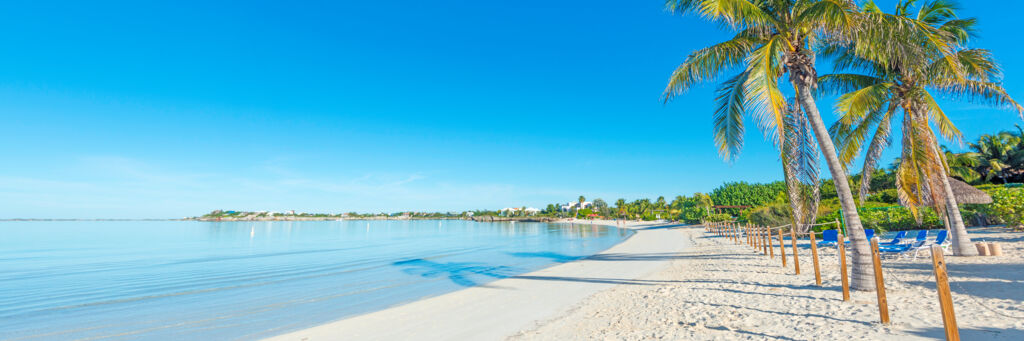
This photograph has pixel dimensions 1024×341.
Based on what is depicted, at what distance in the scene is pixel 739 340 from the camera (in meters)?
4.99

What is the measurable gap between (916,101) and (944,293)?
8.60 meters

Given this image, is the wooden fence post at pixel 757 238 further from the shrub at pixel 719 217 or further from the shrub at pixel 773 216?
the shrub at pixel 719 217

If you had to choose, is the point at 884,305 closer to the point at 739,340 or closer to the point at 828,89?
the point at 739,340

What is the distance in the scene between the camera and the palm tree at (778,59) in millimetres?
6645

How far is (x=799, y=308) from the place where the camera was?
6234mm

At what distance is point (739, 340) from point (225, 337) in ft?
28.1

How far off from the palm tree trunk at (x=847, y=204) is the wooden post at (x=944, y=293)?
3647 mm

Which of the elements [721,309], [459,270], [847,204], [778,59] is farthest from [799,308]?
[459,270]

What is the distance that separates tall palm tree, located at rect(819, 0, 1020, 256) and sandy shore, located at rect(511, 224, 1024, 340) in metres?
1.76

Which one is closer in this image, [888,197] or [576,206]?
[888,197]

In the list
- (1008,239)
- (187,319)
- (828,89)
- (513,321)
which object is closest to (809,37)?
(828,89)

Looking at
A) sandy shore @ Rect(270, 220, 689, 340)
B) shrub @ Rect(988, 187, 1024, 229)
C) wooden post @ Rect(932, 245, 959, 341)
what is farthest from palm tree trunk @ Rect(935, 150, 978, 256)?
wooden post @ Rect(932, 245, 959, 341)

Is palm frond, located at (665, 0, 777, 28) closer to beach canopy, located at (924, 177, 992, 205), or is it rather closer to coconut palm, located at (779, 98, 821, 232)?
coconut palm, located at (779, 98, 821, 232)

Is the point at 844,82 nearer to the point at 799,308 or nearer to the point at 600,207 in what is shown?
the point at 799,308
